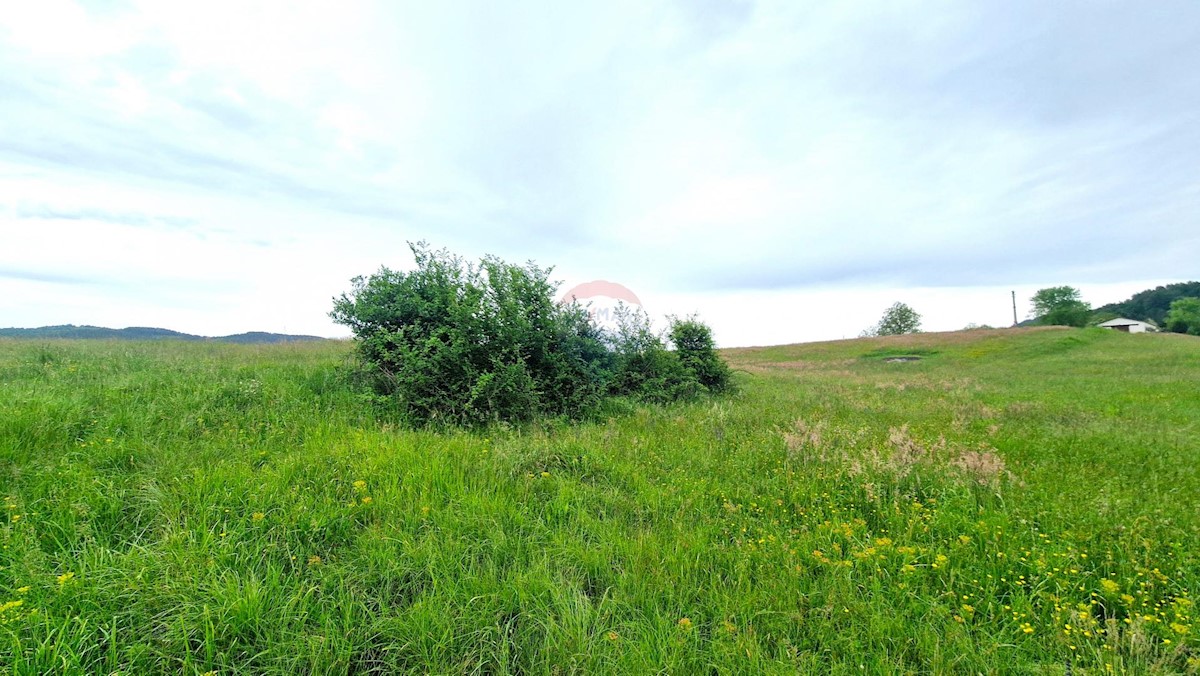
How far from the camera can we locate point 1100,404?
1011cm

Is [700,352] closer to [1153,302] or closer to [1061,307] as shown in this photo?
[1061,307]

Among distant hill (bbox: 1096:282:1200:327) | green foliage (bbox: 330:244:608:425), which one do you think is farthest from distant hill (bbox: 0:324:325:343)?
distant hill (bbox: 1096:282:1200:327)

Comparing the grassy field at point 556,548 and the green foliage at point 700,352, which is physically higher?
the green foliage at point 700,352

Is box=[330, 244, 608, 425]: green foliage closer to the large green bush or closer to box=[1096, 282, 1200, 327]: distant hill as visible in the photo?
the large green bush

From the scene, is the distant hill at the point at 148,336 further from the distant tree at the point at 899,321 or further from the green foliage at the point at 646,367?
the distant tree at the point at 899,321

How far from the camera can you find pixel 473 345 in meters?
6.77

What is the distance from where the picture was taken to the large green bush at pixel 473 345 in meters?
6.42

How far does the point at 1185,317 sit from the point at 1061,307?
12.5 m

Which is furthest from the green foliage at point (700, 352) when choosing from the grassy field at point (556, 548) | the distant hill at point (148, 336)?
the distant hill at point (148, 336)

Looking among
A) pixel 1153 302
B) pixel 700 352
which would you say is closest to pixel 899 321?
pixel 1153 302

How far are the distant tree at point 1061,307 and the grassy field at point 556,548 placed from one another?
269 ft

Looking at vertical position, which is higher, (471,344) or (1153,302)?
(1153,302)

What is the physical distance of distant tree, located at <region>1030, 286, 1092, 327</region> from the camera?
61.2m

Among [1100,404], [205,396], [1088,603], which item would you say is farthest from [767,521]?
[1100,404]
